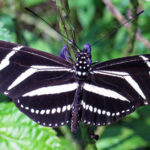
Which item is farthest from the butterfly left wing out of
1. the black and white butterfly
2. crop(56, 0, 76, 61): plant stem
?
crop(56, 0, 76, 61): plant stem

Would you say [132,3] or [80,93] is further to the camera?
[132,3]

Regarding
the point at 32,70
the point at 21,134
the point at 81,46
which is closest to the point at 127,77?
the point at 32,70

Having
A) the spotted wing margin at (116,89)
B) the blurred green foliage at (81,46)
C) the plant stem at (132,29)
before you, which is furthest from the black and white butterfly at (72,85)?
the plant stem at (132,29)

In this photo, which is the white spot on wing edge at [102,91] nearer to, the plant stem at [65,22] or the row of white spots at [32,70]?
the row of white spots at [32,70]

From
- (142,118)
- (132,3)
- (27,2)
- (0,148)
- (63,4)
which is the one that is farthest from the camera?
(27,2)

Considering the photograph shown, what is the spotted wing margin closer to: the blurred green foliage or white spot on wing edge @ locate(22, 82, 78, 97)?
white spot on wing edge @ locate(22, 82, 78, 97)

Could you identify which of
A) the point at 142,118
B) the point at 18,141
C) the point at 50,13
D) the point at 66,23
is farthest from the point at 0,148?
the point at 50,13

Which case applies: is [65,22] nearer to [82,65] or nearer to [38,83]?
[82,65]

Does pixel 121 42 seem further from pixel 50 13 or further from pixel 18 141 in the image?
pixel 18 141
